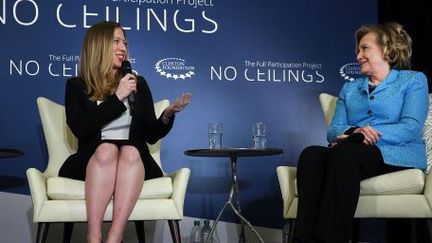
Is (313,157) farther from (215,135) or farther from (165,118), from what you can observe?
(215,135)

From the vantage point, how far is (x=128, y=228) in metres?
3.72

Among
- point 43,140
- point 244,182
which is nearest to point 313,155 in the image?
point 244,182

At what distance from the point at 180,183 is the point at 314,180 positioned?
2.14 feet

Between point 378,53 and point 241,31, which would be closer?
point 378,53

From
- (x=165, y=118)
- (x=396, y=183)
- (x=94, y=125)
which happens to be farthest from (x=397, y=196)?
(x=94, y=125)

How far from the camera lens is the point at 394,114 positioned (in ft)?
9.06

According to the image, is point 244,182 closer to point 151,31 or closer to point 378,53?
point 151,31

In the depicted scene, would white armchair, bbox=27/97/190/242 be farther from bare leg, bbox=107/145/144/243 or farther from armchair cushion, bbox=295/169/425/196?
armchair cushion, bbox=295/169/425/196

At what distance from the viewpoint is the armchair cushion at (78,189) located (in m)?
2.59

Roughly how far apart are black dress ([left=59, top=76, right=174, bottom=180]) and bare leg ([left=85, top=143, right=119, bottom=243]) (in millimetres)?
181

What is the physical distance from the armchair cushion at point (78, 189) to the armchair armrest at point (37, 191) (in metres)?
0.03

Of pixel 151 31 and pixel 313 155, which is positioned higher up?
pixel 151 31

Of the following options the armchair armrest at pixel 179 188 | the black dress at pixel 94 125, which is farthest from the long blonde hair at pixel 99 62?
the armchair armrest at pixel 179 188

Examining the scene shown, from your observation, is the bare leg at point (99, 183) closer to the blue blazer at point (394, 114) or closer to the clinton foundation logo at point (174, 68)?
the blue blazer at point (394, 114)
